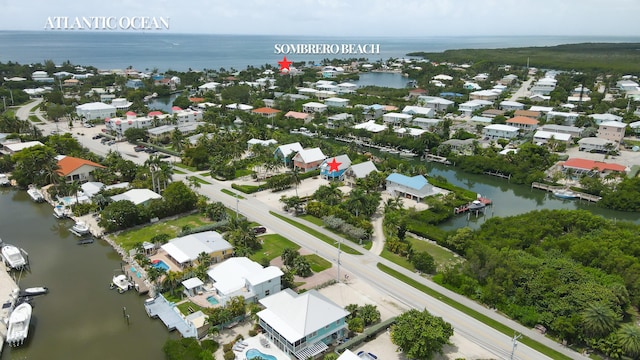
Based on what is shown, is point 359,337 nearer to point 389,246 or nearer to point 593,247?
point 389,246

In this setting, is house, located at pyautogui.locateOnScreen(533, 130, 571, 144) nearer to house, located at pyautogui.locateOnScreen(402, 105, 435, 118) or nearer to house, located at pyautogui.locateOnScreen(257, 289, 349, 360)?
house, located at pyautogui.locateOnScreen(402, 105, 435, 118)

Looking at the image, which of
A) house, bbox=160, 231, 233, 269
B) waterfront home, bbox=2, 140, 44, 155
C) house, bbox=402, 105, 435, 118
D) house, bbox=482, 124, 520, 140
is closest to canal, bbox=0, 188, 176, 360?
house, bbox=160, 231, 233, 269

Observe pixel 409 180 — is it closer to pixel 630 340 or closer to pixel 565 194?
pixel 565 194

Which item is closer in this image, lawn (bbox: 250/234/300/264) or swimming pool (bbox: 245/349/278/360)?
swimming pool (bbox: 245/349/278/360)

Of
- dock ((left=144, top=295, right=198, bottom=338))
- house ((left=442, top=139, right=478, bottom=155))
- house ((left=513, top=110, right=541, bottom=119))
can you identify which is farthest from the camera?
house ((left=513, top=110, right=541, bottom=119))

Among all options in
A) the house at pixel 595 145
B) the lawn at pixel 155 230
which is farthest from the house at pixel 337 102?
the lawn at pixel 155 230

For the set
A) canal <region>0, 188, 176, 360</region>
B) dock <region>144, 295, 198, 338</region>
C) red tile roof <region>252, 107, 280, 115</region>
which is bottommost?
canal <region>0, 188, 176, 360</region>

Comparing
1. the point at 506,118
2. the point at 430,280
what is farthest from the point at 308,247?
the point at 506,118
